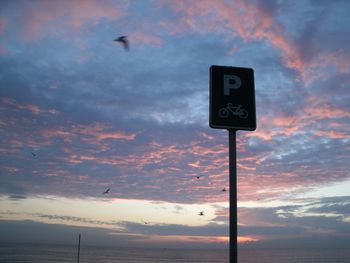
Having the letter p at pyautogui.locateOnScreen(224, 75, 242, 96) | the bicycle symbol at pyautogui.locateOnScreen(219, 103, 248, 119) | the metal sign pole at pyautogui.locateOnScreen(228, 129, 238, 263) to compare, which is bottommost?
the metal sign pole at pyautogui.locateOnScreen(228, 129, 238, 263)

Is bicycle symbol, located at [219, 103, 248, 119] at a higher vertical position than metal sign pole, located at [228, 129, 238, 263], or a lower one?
higher

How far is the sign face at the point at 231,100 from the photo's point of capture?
13.9 feet

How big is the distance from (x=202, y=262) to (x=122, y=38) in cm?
12047

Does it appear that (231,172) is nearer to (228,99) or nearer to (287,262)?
(228,99)

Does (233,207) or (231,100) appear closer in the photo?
(233,207)

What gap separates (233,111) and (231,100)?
12cm

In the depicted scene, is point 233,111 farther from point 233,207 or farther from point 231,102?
point 233,207

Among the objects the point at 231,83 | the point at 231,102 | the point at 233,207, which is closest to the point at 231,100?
the point at 231,102

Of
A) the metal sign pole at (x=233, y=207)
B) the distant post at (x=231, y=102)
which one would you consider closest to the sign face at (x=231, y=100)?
the distant post at (x=231, y=102)

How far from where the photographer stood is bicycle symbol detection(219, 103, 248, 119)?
13.9ft

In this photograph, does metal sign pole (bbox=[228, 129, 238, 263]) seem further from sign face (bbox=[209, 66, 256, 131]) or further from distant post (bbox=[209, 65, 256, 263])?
sign face (bbox=[209, 66, 256, 131])

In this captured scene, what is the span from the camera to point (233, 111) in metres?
4.27

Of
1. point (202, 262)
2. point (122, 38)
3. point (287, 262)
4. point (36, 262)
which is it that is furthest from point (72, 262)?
point (122, 38)

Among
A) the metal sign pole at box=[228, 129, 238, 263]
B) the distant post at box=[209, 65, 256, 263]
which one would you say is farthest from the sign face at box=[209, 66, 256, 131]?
the metal sign pole at box=[228, 129, 238, 263]
